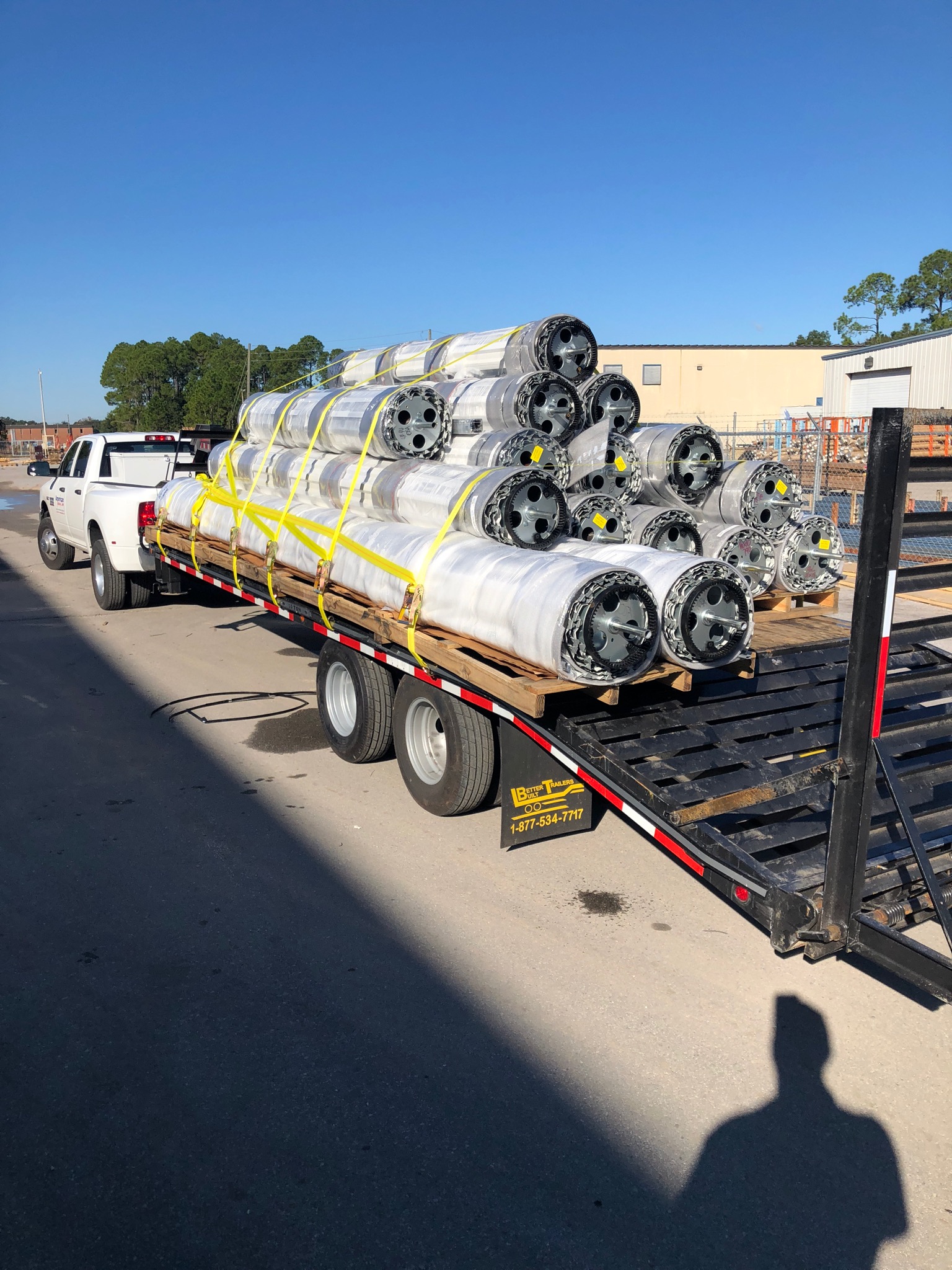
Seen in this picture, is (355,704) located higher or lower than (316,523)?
lower

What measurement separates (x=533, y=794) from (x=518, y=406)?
285 cm

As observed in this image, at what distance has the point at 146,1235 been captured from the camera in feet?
9.81

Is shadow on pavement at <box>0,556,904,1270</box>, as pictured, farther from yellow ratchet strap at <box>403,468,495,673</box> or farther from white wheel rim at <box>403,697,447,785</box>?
yellow ratchet strap at <box>403,468,495,673</box>

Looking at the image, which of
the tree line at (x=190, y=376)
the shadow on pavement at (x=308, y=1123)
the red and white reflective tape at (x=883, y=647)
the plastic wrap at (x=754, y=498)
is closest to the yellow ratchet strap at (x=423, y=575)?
the shadow on pavement at (x=308, y=1123)

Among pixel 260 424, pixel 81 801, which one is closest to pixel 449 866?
pixel 81 801

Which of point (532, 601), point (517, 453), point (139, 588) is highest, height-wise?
point (517, 453)

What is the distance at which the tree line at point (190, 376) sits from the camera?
64.8 m

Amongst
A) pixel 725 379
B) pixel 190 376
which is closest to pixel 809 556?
pixel 725 379

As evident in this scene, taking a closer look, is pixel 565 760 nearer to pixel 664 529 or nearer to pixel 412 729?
pixel 412 729

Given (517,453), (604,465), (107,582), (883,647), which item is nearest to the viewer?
(883,647)

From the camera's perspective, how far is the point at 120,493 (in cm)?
1198

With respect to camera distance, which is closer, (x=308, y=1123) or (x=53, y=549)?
(x=308, y=1123)

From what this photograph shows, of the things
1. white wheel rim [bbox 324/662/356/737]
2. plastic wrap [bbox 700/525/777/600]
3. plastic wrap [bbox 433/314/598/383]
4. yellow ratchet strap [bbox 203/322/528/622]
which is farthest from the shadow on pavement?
plastic wrap [bbox 433/314/598/383]

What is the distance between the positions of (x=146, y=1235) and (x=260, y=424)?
742 centimetres
